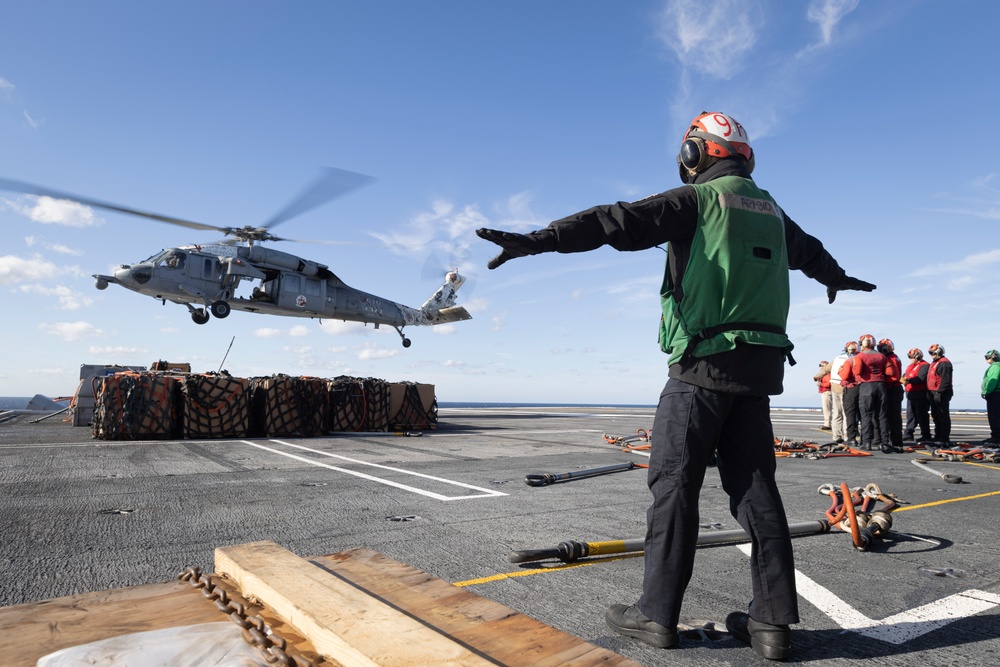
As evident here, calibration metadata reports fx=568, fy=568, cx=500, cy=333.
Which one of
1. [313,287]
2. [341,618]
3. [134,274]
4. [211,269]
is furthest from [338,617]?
[313,287]

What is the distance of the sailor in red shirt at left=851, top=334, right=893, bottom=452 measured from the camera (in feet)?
36.6

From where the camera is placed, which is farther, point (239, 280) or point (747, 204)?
point (239, 280)

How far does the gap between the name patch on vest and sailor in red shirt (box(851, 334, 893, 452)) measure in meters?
10.8

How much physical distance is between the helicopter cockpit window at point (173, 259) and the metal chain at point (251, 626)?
20.0 m

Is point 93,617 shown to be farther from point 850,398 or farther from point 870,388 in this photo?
point 850,398

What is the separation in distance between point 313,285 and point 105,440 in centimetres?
1197

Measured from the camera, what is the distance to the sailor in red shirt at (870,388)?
11156 millimetres

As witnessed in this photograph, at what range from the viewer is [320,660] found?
138 cm

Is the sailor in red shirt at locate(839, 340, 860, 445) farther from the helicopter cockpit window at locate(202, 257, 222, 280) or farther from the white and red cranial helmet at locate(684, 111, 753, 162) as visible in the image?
the helicopter cockpit window at locate(202, 257, 222, 280)

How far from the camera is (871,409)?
11242mm

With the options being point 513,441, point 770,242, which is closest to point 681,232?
point 770,242

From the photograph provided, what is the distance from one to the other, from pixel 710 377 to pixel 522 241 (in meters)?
0.92

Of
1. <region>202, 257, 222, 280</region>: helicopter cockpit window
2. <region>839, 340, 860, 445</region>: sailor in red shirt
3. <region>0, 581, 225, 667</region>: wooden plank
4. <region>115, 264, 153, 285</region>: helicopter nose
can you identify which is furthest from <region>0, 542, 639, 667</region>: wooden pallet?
<region>202, 257, 222, 280</region>: helicopter cockpit window

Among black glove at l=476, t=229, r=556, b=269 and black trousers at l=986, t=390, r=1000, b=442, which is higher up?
black glove at l=476, t=229, r=556, b=269
